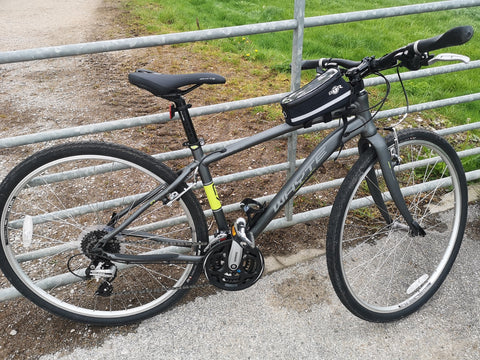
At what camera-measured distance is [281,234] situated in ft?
9.29

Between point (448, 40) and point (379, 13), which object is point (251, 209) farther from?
point (379, 13)

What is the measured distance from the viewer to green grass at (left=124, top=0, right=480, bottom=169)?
4.84 meters

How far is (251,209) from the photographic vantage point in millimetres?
2027

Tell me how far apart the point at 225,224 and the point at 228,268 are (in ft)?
0.77

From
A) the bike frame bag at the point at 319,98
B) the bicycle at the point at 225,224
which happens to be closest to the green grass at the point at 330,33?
the bicycle at the point at 225,224

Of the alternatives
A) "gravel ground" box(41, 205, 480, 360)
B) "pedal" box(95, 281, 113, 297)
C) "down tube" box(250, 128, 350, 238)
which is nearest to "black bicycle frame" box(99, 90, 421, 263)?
"down tube" box(250, 128, 350, 238)

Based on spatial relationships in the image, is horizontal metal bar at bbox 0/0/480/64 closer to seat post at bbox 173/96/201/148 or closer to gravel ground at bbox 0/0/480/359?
seat post at bbox 173/96/201/148

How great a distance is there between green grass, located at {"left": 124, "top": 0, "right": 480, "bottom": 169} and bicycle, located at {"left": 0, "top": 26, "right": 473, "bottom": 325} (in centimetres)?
258

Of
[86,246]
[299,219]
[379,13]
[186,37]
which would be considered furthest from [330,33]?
[86,246]

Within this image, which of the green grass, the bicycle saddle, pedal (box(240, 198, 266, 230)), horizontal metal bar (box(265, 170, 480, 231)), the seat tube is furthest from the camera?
the green grass

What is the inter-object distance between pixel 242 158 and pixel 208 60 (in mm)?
2639

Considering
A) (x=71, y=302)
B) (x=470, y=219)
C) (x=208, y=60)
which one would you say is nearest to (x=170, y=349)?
(x=71, y=302)

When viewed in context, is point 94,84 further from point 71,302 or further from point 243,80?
point 71,302

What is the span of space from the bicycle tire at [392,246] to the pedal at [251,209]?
37cm
